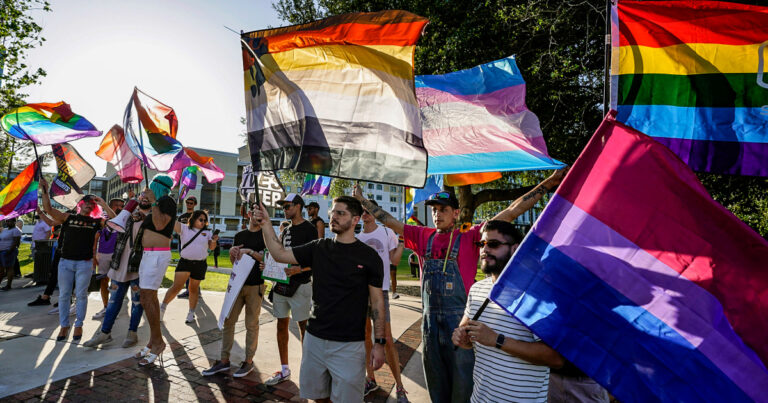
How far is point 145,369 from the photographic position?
16.1ft

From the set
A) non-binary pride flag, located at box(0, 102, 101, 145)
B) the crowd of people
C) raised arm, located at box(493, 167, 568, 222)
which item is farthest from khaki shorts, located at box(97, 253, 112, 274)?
raised arm, located at box(493, 167, 568, 222)

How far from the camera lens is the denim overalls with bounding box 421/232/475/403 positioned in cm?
313

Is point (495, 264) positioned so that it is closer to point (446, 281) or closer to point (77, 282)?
point (446, 281)

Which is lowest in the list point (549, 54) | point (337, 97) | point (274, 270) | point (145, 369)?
point (145, 369)

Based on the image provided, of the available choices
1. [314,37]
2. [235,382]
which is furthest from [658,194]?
[235,382]

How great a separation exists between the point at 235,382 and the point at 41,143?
17.6ft

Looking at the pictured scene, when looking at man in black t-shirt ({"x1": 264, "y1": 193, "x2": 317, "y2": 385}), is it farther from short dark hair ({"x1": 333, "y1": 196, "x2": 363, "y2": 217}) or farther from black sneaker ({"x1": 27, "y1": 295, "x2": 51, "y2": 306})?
black sneaker ({"x1": 27, "y1": 295, "x2": 51, "y2": 306})

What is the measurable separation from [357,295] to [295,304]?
178cm

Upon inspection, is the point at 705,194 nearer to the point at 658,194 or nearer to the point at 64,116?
the point at 658,194

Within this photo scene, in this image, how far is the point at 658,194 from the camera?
84.4 inches

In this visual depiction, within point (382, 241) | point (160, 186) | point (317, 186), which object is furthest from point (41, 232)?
point (382, 241)

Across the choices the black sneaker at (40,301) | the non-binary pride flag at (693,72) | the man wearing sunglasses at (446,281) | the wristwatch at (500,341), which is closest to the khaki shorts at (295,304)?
the man wearing sunglasses at (446,281)

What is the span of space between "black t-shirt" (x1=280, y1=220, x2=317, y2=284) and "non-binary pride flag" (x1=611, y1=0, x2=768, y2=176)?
3.54 metres

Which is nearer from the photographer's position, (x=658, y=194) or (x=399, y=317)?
(x=658, y=194)
